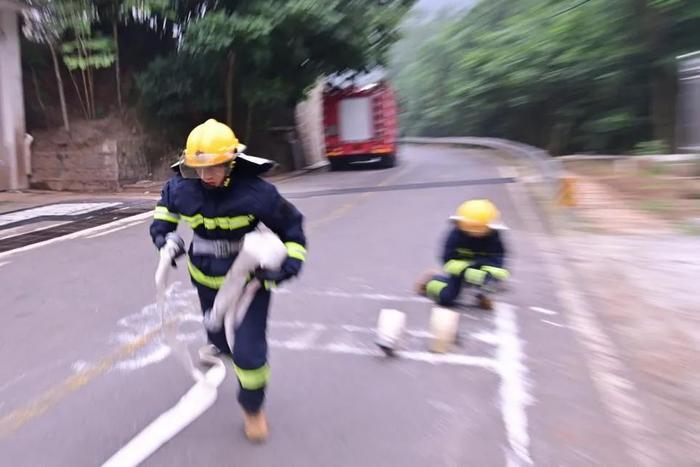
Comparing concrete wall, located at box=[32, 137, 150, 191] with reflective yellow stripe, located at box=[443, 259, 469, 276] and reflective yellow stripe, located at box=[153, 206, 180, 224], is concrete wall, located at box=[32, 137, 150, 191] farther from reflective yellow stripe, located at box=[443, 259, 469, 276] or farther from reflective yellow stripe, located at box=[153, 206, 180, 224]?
reflective yellow stripe, located at box=[153, 206, 180, 224]

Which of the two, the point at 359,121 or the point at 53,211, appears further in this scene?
the point at 359,121

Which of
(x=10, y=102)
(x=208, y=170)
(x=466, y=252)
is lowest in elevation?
(x=466, y=252)

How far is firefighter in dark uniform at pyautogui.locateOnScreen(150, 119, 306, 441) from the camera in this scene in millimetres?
3268

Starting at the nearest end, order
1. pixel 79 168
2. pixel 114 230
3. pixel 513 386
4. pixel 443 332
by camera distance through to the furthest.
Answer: pixel 513 386 < pixel 443 332 < pixel 114 230 < pixel 79 168

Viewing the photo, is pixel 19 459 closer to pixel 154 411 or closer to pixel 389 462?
pixel 154 411

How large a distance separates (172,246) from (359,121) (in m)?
20.0

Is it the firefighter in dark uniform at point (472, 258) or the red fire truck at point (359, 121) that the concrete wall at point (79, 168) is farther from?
the firefighter in dark uniform at point (472, 258)

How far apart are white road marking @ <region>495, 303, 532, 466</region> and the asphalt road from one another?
0.6 inches

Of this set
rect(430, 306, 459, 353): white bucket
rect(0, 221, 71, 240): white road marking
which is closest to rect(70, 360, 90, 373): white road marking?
rect(430, 306, 459, 353): white bucket

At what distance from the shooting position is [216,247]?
11.4 ft

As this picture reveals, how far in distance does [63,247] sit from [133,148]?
1025 centimetres

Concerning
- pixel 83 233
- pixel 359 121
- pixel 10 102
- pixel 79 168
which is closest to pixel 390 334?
pixel 83 233

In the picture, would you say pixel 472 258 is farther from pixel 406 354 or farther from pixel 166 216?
pixel 166 216

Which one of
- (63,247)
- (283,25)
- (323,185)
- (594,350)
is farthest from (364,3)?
(594,350)
